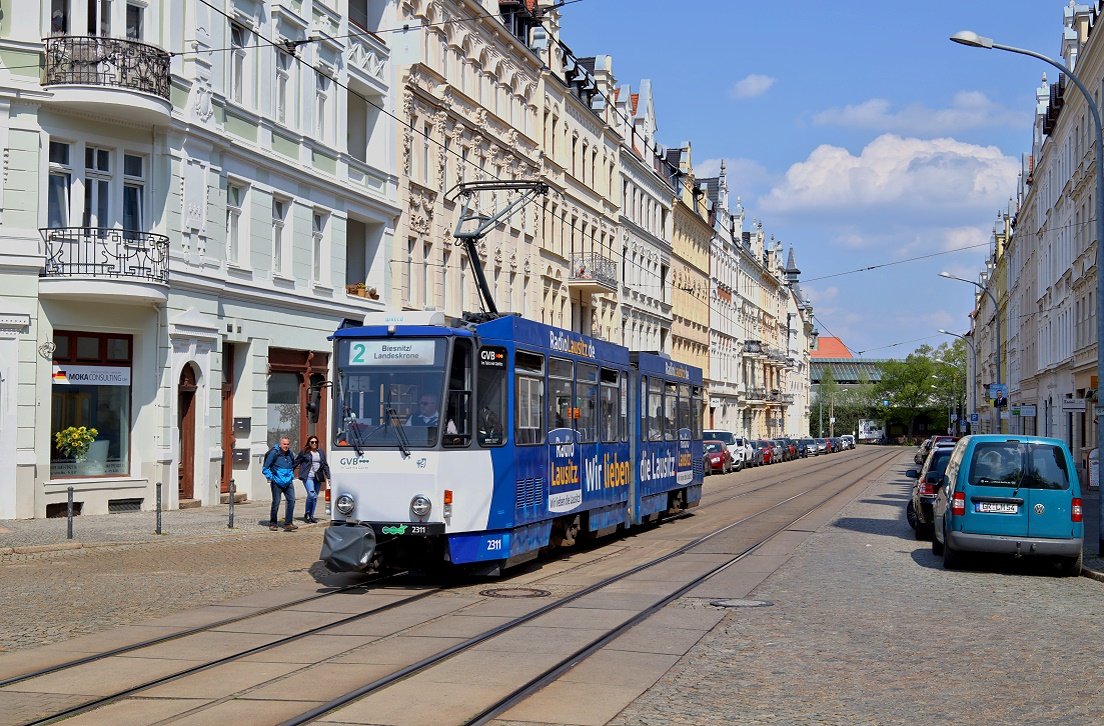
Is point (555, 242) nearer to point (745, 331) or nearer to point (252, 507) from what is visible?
point (252, 507)

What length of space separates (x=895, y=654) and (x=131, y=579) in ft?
30.9

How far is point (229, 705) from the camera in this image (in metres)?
8.70

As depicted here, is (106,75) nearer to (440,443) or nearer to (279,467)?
(279,467)

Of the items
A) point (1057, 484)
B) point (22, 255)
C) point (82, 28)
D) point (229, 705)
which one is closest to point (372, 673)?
point (229, 705)

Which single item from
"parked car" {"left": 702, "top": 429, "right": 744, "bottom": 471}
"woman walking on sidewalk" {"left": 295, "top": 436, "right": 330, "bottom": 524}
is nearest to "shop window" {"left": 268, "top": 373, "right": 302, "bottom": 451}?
"woman walking on sidewalk" {"left": 295, "top": 436, "right": 330, "bottom": 524}

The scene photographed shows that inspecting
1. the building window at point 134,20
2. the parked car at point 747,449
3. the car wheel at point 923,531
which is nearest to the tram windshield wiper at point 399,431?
the car wheel at point 923,531

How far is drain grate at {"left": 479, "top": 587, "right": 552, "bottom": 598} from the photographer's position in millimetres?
14852

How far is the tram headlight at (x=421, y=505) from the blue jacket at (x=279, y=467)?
924cm

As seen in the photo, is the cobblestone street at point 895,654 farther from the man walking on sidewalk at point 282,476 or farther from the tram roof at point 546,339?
the man walking on sidewalk at point 282,476

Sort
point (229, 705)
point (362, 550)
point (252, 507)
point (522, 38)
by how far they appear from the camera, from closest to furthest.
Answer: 1. point (229, 705)
2. point (362, 550)
3. point (252, 507)
4. point (522, 38)

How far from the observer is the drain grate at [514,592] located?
14.9m

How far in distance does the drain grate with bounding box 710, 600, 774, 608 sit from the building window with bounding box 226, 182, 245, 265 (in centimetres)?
1777

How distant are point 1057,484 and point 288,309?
764 inches

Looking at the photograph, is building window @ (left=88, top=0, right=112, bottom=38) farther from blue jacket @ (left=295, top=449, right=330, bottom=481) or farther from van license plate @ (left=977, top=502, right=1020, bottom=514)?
van license plate @ (left=977, top=502, right=1020, bottom=514)
